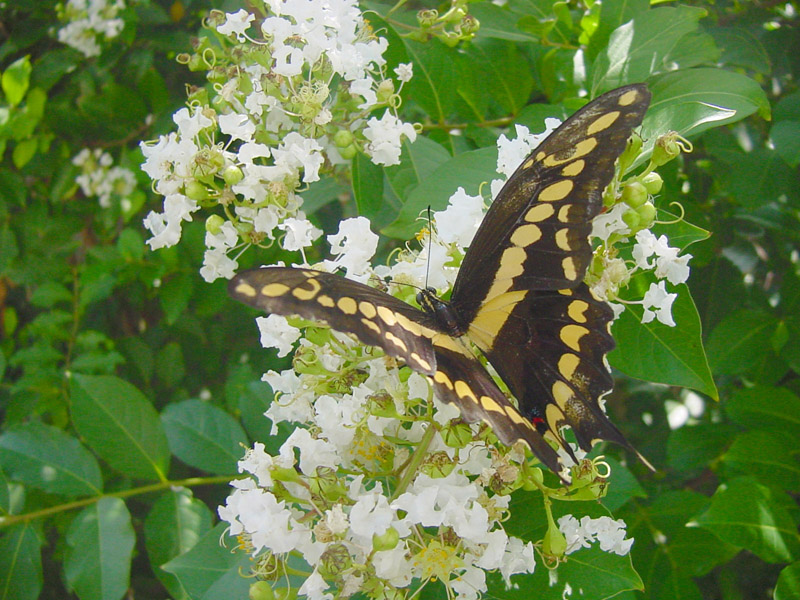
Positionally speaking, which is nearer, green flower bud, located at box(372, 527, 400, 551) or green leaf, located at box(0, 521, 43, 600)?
green flower bud, located at box(372, 527, 400, 551)

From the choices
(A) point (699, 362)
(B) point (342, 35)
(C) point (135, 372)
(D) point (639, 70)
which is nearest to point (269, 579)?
(A) point (699, 362)

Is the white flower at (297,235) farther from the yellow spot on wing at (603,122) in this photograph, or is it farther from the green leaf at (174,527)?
the green leaf at (174,527)

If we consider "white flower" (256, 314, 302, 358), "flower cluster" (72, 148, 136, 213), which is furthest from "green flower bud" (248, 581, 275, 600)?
"flower cluster" (72, 148, 136, 213)

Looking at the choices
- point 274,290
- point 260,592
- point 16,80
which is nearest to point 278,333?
point 274,290

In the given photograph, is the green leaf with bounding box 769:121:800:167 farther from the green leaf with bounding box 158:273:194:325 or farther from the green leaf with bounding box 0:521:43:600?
the green leaf with bounding box 0:521:43:600

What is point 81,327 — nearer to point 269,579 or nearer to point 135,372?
point 135,372

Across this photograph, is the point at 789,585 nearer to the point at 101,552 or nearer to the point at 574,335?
the point at 574,335

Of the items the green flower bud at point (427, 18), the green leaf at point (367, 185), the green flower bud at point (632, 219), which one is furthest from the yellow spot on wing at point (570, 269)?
the green flower bud at point (427, 18)
